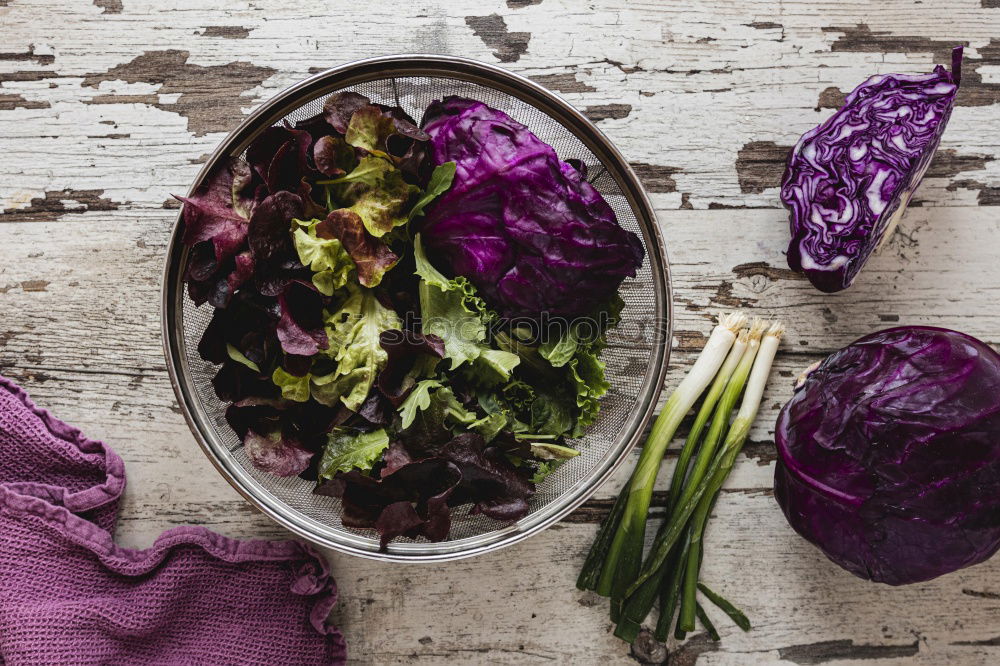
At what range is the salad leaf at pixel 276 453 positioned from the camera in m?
1.29

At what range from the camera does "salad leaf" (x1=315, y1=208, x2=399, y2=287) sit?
1237mm

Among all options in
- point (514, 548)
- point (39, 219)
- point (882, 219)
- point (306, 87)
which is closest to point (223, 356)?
point (306, 87)

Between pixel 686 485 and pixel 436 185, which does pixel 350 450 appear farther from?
pixel 686 485

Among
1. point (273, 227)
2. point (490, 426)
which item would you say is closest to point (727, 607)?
point (490, 426)

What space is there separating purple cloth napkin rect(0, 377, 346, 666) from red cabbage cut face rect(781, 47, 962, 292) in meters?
1.23

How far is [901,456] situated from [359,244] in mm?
1074

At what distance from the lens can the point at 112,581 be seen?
1.56 metres

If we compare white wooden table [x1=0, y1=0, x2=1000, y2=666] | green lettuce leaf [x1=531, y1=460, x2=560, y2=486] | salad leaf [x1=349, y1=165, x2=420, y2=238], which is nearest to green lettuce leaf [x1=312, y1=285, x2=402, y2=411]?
salad leaf [x1=349, y1=165, x2=420, y2=238]

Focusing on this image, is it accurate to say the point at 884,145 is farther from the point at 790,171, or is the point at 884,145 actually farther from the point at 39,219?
the point at 39,219

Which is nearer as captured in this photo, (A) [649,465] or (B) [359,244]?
(B) [359,244]

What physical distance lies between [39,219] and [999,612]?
2.29 metres

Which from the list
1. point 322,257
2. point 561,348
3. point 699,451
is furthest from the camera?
point 699,451

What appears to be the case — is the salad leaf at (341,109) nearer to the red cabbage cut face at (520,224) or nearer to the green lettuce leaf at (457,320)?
the red cabbage cut face at (520,224)

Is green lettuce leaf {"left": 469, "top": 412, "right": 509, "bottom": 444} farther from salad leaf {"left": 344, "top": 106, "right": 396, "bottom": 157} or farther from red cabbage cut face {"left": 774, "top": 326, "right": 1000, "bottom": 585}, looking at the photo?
red cabbage cut face {"left": 774, "top": 326, "right": 1000, "bottom": 585}
